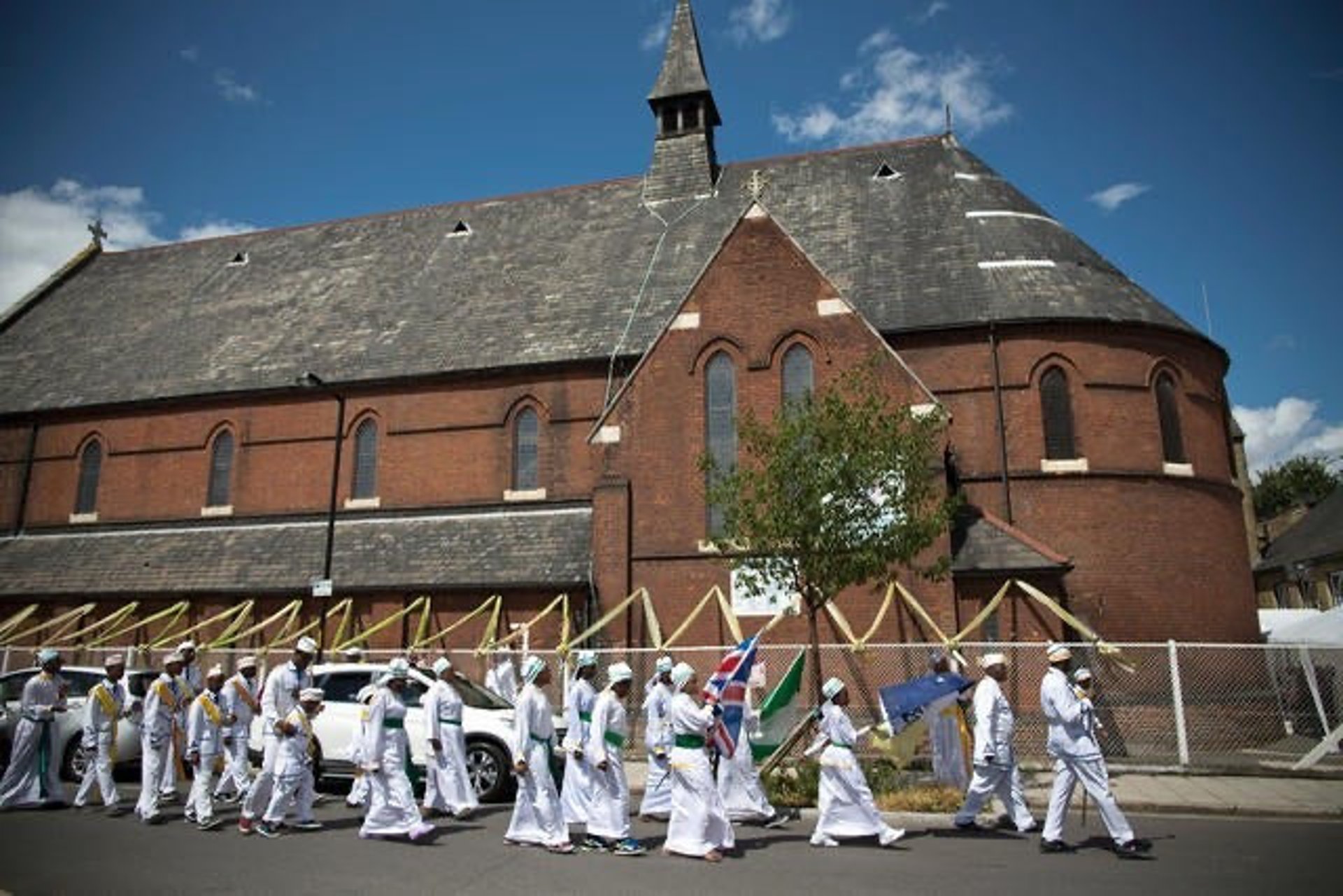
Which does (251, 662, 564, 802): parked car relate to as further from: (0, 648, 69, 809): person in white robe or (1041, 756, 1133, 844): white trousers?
(1041, 756, 1133, 844): white trousers

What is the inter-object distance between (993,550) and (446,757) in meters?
11.4

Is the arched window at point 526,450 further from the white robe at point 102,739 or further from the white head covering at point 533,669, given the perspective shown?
the white head covering at point 533,669

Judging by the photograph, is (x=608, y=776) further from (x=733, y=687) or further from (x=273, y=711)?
(x=273, y=711)

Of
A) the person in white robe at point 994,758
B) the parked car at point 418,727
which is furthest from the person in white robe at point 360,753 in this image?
the person in white robe at point 994,758

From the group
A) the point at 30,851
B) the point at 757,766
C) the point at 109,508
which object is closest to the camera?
the point at 30,851

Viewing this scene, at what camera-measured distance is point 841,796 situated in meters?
9.77

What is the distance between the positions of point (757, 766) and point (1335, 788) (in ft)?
26.6

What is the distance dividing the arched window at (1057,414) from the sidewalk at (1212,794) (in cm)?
817

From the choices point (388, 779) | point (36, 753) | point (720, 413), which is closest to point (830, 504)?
point (720, 413)

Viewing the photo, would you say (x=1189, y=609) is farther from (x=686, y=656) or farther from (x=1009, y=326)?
(x=686, y=656)

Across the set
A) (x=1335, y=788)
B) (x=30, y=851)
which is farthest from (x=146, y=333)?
(x=1335, y=788)

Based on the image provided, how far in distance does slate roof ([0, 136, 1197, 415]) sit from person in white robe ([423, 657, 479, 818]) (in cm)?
1264

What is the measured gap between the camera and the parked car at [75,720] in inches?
560

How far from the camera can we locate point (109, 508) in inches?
1062
